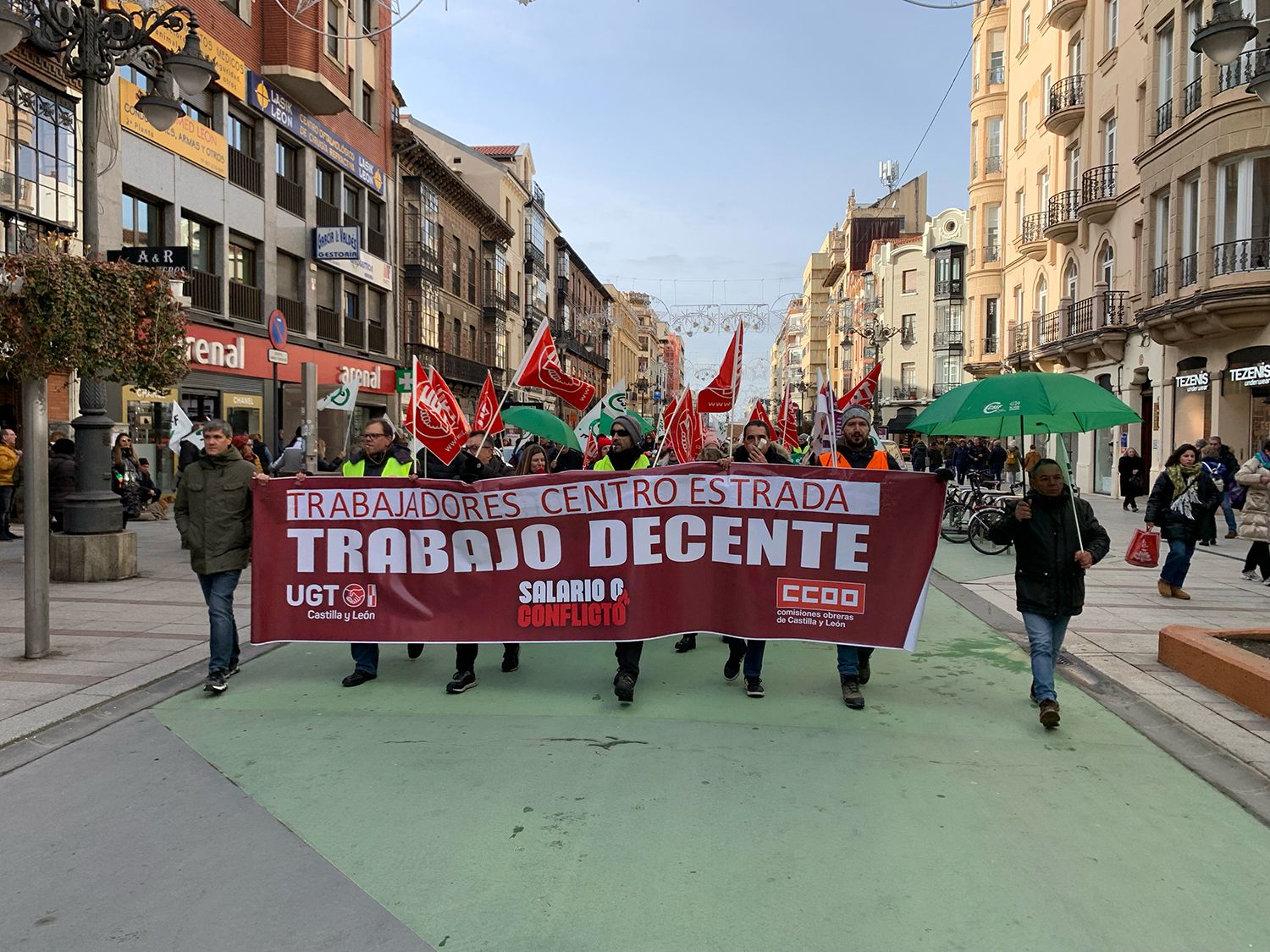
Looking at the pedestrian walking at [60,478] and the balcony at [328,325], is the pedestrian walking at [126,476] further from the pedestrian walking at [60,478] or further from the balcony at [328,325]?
the balcony at [328,325]

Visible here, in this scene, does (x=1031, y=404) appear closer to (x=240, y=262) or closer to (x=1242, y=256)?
(x=1242, y=256)

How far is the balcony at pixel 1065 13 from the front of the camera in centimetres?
2866

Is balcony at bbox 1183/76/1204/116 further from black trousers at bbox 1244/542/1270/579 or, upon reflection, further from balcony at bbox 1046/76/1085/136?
black trousers at bbox 1244/542/1270/579

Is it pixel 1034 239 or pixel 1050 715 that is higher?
pixel 1034 239

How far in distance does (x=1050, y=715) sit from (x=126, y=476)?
16682mm

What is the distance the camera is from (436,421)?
7742mm

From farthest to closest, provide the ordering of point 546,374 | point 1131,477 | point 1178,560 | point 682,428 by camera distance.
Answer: point 1131,477, point 1178,560, point 682,428, point 546,374

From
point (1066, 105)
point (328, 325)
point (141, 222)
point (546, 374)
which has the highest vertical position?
point (1066, 105)

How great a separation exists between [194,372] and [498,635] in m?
18.5

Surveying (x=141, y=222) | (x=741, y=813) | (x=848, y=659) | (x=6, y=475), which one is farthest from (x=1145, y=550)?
(x=141, y=222)

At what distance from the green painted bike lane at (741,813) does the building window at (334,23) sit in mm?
25998

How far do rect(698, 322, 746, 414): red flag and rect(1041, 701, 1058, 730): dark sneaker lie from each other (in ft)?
13.0

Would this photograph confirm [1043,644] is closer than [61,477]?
Yes

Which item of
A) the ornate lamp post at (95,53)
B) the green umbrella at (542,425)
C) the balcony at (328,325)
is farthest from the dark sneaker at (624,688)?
the balcony at (328,325)
